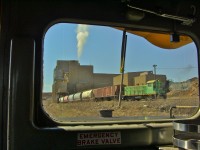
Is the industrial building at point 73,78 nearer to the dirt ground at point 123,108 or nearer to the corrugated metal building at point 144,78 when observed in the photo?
the dirt ground at point 123,108

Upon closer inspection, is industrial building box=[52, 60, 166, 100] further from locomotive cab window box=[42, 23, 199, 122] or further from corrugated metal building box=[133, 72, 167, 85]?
corrugated metal building box=[133, 72, 167, 85]

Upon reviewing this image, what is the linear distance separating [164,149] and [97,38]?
2.41 feet

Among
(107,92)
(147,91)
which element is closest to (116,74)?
(107,92)

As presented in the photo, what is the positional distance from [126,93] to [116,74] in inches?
5.3

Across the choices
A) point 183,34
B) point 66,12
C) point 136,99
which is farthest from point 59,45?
point 183,34

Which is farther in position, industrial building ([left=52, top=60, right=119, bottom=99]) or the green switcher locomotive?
the green switcher locomotive

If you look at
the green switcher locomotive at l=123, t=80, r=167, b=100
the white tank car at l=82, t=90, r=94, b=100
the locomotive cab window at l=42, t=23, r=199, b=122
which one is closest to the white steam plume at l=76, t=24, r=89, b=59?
the locomotive cab window at l=42, t=23, r=199, b=122

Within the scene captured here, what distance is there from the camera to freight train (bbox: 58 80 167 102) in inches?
80.5

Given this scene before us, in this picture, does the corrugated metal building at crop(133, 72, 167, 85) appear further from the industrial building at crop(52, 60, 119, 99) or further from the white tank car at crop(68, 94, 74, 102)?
the white tank car at crop(68, 94, 74, 102)

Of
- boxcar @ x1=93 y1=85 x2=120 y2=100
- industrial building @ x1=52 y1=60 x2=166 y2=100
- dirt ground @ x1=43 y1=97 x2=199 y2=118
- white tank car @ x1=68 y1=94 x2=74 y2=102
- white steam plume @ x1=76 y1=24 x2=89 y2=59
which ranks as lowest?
dirt ground @ x1=43 y1=97 x2=199 y2=118

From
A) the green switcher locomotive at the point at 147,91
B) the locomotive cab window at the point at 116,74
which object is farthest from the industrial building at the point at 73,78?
the green switcher locomotive at the point at 147,91

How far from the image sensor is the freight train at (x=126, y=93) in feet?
6.71

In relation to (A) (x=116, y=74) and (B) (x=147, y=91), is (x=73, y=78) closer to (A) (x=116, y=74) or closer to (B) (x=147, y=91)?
(A) (x=116, y=74)

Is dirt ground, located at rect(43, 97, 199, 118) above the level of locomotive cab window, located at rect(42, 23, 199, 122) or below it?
below
